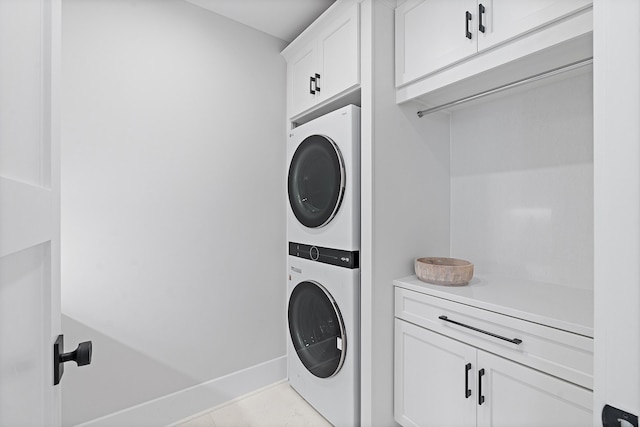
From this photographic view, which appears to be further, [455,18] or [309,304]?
[309,304]

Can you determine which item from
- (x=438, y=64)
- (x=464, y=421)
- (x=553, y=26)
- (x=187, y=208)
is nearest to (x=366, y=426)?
(x=464, y=421)

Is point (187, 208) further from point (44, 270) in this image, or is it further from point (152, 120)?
point (44, 270)

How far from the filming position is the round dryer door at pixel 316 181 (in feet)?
5.92

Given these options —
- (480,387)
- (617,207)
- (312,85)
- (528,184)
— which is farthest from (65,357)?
(528,184)

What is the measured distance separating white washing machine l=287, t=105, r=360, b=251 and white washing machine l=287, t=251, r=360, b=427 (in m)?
0.10

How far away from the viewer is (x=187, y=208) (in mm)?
2002

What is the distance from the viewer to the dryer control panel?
1753 mm

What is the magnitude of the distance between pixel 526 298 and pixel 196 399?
1946 millimetres

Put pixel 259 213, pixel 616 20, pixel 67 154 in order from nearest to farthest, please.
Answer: pixel 616 20
pixel 67 154
pixel 259 213

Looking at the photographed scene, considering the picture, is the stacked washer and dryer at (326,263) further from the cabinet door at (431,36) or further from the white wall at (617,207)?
the white wall at (617,207)

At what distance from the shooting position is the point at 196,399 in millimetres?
2023

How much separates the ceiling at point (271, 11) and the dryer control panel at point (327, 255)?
152 cm

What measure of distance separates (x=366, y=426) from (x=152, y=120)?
2.07 metres

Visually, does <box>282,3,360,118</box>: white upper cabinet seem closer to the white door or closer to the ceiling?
the ceiling
